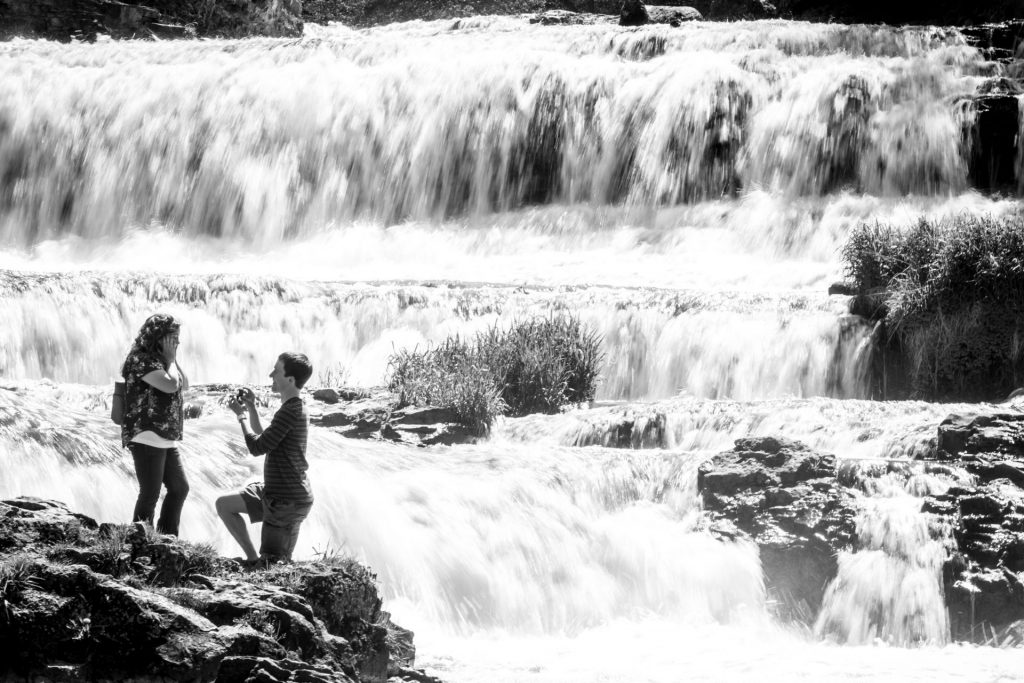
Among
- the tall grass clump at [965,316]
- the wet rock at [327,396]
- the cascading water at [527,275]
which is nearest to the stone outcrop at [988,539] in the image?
the cascading water at [527,275]

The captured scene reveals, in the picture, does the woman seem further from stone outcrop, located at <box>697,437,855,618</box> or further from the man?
stone outcrop, located at <box>697,437,855,618</box>

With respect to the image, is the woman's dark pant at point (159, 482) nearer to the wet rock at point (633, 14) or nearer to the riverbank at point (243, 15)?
the wet rock at point (633, 14)

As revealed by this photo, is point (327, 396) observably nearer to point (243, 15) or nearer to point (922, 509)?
point (922, 509)

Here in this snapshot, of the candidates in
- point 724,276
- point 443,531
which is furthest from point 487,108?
point 443,531

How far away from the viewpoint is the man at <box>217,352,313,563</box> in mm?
7578

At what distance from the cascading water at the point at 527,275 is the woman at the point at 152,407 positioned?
1.67 m

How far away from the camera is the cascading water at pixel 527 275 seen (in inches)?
406

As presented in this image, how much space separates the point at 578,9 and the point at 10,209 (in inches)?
722

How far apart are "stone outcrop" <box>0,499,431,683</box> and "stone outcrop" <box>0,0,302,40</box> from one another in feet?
93.9

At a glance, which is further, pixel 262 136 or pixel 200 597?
pixel 262 136

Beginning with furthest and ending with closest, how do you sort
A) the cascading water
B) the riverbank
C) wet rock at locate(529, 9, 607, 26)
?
1. the riverbank
2. wet rock at locate(529, 9, 607, 26)
3. the cascading water

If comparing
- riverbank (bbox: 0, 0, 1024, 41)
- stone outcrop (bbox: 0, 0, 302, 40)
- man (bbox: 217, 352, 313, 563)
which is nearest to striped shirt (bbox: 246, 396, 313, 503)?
man (bbox: 217, 352, 313, 563)

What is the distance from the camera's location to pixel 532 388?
Answer: 1520cm

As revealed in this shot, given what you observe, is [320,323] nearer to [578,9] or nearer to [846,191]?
[846,191]
